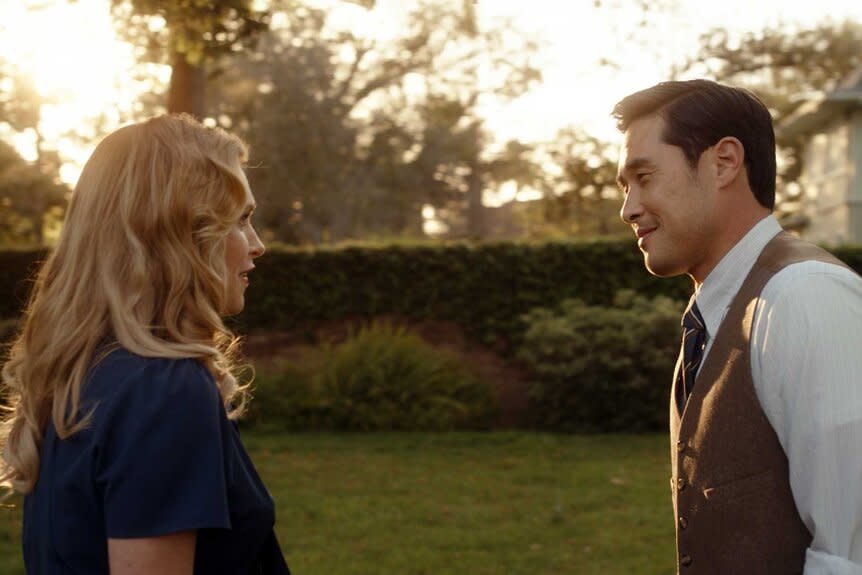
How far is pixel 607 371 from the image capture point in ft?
40.7

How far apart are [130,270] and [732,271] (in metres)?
1.43

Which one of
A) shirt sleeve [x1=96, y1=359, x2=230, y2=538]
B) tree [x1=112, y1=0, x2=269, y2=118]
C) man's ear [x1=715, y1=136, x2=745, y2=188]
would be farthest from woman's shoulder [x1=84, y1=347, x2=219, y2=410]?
tree [x1=112, y1=0, x2=269, y2=118]

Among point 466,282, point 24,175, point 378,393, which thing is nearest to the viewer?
point 378,393

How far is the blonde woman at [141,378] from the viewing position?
6.34 feet

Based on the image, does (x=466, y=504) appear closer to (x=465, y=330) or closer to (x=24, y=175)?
(x=465, y=330)

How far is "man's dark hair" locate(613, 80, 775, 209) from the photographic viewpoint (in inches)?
101

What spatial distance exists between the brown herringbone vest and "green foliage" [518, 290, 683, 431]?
992 centimetres

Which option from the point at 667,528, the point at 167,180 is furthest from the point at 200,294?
the point at 667,528

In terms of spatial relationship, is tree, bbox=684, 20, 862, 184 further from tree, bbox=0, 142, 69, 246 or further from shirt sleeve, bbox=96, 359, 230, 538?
shirt sleeve, bbox=96, 359, 230, 538

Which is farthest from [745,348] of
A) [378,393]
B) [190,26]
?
[378,393]

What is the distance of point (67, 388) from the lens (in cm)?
206

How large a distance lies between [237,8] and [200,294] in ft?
24.4

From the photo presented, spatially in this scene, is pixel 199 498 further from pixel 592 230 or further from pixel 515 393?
pixel 592 230

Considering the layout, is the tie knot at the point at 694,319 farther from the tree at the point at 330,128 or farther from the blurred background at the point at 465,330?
the tree at the point at 330,128
